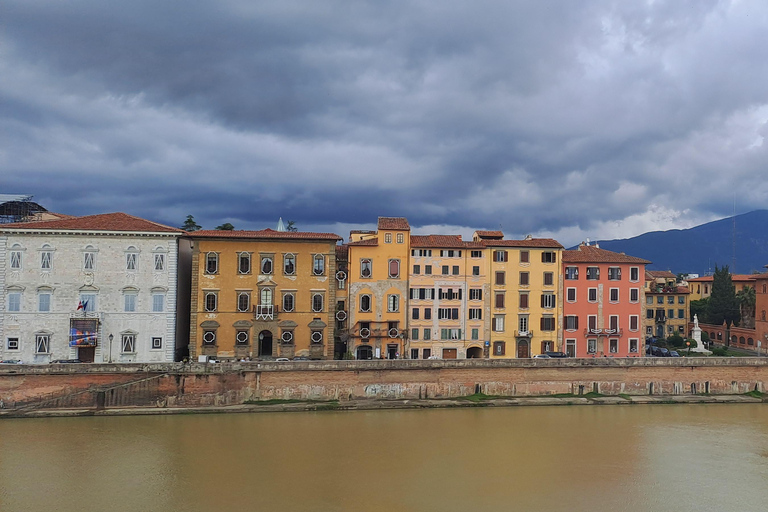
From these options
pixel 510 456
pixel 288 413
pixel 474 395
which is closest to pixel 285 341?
pixel 288 413

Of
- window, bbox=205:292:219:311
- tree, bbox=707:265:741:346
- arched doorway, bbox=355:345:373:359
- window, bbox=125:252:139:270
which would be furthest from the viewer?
tree, bbox=707:265:741:346

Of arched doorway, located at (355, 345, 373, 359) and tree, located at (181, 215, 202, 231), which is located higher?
tree, located at (181, 215, 202, 231)

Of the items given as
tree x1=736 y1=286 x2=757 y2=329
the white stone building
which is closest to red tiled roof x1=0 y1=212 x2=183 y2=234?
the white stone building

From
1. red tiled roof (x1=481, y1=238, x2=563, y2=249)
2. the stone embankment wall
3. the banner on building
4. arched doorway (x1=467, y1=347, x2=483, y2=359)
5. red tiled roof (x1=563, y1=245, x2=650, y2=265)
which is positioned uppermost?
red tiled roof (x1=481, y1=238, x2=563, y2=249)

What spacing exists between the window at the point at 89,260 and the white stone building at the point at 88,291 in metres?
0.06

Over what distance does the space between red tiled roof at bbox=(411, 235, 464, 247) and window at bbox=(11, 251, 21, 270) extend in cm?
2935

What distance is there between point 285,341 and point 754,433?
31294mm

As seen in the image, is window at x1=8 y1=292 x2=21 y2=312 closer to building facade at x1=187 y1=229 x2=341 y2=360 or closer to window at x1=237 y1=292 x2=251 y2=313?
building facade at x1=187 y1=229 x2=341 y2=360

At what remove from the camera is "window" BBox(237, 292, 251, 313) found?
40.9 meters

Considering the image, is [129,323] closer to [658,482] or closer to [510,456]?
[510,456]

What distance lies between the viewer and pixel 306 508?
19859mm

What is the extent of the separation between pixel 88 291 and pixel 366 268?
2083 cm

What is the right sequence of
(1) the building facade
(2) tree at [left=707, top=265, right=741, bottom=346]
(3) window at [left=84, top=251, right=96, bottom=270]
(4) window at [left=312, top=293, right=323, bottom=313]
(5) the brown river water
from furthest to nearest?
(2) tree at [left=707, top=265, right=741, bottom=346] < (4) window at [left=312, top=293, right=323, bottom=313] < (1) the building facade < (3) window at [left=84, top=251, right=96, bottom=270] < (5) the brown river water

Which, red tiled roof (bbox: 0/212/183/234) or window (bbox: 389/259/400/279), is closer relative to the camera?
red tiled roof (bbox: 0/212/183/234)
